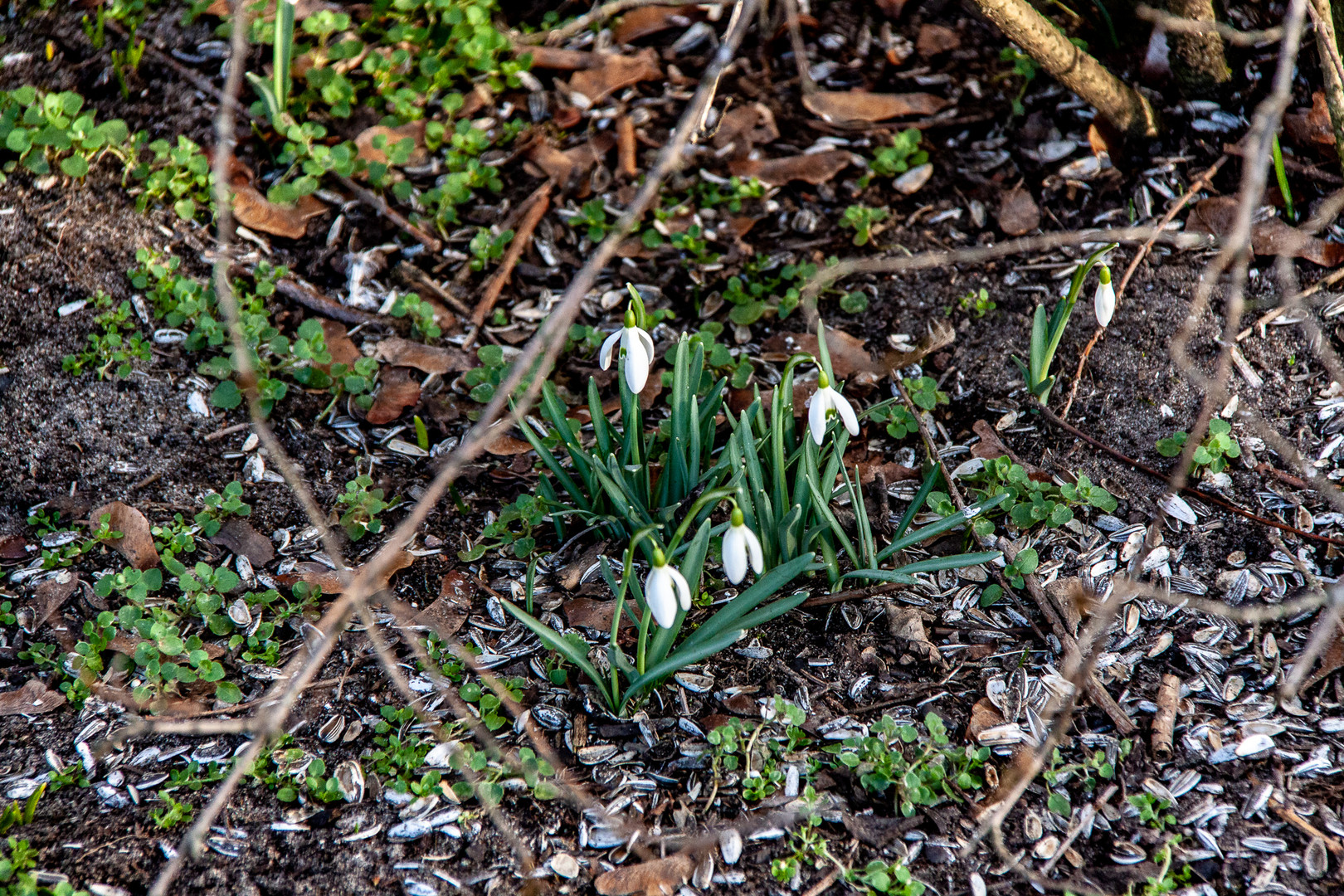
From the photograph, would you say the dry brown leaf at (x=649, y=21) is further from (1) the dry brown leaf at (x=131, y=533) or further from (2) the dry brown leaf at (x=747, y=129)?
(1) the dry brown leaf at (x=131, y=533)

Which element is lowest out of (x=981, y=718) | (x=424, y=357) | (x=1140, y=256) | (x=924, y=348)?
(x=981, y=718)

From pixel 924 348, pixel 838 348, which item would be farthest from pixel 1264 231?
pixel 838 348

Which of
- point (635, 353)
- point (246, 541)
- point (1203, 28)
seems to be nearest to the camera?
point (635, 353)

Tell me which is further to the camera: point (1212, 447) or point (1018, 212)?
point (1018, 212)

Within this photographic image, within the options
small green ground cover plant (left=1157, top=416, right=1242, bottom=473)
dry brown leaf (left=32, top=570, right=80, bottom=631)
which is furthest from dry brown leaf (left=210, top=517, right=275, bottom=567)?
small green ground cover plant (left=1157, top=416, right=1242, bottom=473)

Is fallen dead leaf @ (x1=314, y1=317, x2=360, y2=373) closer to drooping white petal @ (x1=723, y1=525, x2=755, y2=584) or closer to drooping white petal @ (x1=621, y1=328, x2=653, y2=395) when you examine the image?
drooping white petal @ (x1=621, y1=328, x2=653, y2=395)

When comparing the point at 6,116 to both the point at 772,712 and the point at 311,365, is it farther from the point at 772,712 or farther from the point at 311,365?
the point at 772,712

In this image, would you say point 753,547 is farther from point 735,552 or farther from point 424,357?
point 424,357

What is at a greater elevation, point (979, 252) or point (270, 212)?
point (270, 212)
